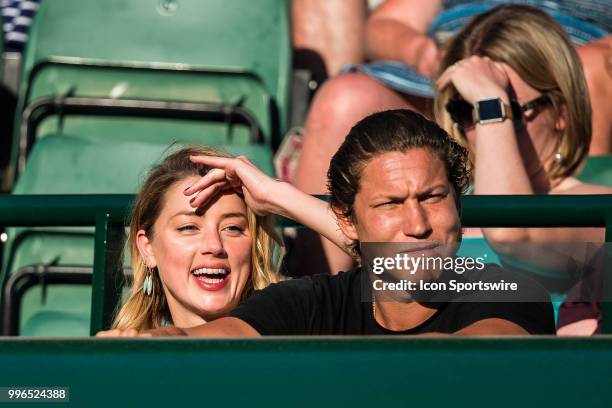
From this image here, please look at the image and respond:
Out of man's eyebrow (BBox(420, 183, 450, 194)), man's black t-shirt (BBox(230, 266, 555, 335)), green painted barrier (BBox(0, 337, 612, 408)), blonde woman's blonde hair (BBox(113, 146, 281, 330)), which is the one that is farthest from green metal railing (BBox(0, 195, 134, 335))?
green painted barrier (BBox(0, 337, 612, 408))

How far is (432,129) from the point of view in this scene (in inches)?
60.4

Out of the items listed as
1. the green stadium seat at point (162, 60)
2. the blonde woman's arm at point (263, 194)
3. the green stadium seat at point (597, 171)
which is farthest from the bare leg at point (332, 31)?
the blonde woman's arm at point (263, 194)

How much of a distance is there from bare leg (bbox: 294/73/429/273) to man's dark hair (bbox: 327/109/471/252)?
102cm

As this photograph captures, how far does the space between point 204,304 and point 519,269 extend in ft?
1.78

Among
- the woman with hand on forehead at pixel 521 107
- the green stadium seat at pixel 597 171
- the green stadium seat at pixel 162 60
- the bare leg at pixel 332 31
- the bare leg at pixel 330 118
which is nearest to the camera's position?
the woman with hand on forehead at pixel 521 107

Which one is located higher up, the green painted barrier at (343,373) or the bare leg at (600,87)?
the bare leg at (600,87)

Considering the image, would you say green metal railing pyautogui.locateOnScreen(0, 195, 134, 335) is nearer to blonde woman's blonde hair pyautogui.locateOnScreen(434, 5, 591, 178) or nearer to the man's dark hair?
the man's dark hair

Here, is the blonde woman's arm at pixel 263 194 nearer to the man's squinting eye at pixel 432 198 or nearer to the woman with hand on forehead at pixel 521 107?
the man's squinting eye at pixel 432 198

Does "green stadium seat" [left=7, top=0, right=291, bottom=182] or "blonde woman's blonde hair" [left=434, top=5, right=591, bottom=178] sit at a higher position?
"green stadium seat" [left=7, top=0, right=291, bottom=182]

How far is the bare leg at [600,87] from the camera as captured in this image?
2740mm

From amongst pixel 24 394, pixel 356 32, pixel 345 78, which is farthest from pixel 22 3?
pixel 24 394

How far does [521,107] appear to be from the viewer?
7.25 ft

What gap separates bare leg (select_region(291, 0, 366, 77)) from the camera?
3.49 m

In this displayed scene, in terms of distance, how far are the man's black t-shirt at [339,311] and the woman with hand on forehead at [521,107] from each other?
0.56m
